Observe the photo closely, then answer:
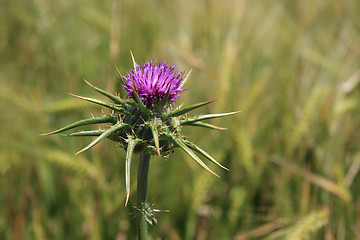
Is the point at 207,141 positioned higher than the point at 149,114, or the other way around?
the point at 207,141

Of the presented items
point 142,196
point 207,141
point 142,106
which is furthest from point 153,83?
point 207,141

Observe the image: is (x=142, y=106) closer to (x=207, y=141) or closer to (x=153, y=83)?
(x=153, y=83)

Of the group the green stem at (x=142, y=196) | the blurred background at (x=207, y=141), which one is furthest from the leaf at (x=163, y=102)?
the blurred background at (x=207, y=141)

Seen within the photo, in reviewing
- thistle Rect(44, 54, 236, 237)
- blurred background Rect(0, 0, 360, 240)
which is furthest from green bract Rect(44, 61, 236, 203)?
blurred background Rect(0, 0, 360, 240)

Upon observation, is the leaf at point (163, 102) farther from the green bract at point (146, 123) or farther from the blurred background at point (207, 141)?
the blurred background at point (207, 141)

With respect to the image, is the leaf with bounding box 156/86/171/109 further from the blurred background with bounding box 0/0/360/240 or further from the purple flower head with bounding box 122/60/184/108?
the blurred background with bounding box 0/0/360/240

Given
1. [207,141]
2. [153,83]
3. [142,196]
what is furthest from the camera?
[207,141]

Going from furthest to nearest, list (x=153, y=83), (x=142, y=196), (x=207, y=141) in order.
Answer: (x=207, y=141)
(x=153, y=83)
(x=142, y=196)
